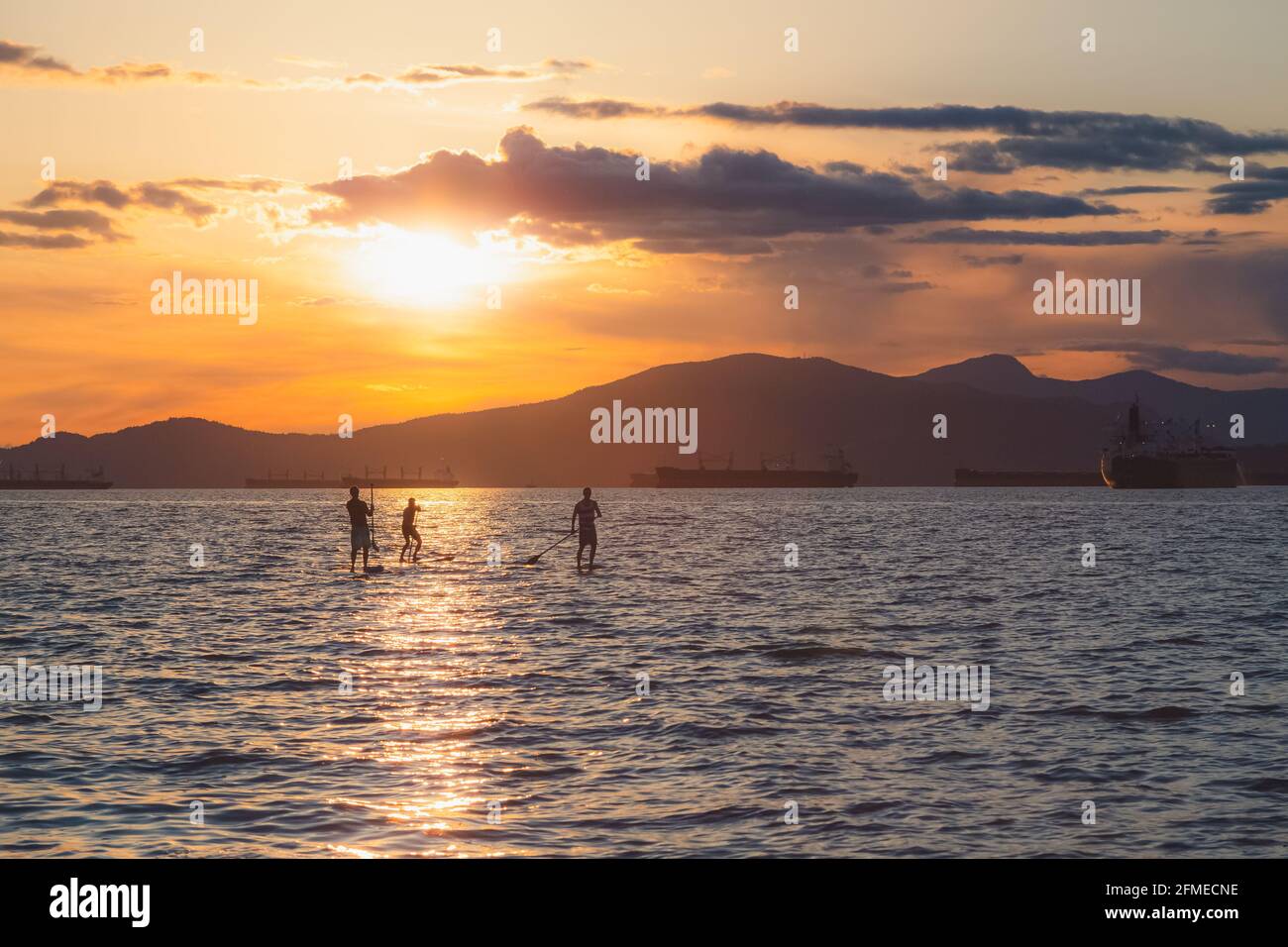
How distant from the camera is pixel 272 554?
198 ft

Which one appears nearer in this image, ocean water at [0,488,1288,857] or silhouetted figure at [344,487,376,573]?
ocean water at [0,488,1288,857]

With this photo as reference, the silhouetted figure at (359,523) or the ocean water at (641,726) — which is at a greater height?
the silhouetted figure at (359,523)

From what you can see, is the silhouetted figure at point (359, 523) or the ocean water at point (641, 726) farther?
the silhouetted figure at point (359, 523)

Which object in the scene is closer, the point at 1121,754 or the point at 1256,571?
the point at 1121,754

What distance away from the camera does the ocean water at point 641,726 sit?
36.7 feet

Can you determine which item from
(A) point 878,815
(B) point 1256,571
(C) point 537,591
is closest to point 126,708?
(A) point 878,815

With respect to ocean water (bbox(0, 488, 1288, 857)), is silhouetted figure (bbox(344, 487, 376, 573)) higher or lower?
higher

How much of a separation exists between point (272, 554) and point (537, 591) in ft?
87.1

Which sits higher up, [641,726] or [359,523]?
[359,523]

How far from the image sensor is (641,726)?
1598cm

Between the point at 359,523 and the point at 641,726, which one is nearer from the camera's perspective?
the point at 641,726

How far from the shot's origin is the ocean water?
1119 centimetres
